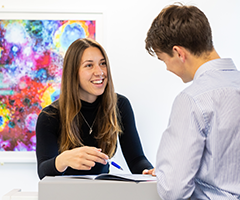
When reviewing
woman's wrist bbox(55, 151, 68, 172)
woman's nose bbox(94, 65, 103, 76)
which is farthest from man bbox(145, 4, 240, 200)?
woman's nose bbox(94, 65, 103, 76)

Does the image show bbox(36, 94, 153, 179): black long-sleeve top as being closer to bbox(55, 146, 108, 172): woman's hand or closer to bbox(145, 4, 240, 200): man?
bbox(55, 146, 108, 172): woman's hand

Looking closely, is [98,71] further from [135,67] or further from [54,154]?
[135,67]

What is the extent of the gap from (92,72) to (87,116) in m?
0.26

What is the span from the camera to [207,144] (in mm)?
715

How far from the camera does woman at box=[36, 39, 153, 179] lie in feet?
4.59

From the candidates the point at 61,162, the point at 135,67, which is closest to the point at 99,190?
the point at 61,162

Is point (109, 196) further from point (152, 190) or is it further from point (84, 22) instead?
point (84, 22)

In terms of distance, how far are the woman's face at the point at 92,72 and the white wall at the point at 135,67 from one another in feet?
1.89

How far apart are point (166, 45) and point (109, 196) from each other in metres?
0.53

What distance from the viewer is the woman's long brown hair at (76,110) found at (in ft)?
4.69

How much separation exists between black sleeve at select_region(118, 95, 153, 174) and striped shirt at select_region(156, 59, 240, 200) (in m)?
0.67

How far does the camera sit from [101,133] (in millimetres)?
1495

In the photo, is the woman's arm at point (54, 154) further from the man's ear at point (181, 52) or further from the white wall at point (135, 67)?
the white wall at point (135, 67)

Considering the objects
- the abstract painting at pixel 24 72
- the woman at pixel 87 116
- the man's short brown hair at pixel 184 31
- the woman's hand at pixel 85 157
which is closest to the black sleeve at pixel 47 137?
the woman at pixel 87 116
